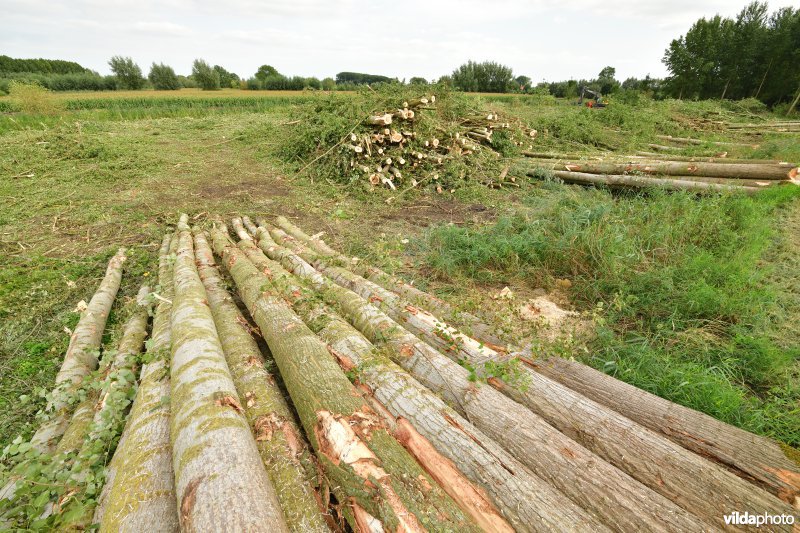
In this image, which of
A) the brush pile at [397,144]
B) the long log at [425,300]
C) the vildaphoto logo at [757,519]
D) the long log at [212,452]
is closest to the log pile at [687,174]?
the brush pile at [397,144]

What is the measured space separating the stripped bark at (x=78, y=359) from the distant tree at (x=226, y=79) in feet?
154

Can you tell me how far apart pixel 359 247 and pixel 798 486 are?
500 cm

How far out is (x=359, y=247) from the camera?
5.64 metres

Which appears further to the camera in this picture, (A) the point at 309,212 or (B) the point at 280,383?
(A) the point at 309,212

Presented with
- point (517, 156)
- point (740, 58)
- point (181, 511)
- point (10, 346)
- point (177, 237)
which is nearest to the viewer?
point (181, 511)

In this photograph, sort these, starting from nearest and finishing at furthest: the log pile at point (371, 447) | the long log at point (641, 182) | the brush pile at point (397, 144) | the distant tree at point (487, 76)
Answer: the log pile at point (371, 447) < the long log at point (641, 182) < the brush pile at point (397, 144) < the distant tree at point (487, 76)

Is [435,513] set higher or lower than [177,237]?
higher

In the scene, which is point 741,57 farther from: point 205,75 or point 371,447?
point 205,75

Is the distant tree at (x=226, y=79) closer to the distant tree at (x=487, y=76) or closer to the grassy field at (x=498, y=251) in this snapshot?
the distant tree at (x=487, y=76)

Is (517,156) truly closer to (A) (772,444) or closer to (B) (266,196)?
(B) (266,196)

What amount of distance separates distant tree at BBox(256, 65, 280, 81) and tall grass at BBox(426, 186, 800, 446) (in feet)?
176

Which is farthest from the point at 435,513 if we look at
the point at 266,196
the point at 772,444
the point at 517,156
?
the point at 517,156

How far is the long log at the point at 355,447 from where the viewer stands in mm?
1360

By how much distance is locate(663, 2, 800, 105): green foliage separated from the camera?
86.8 feet
